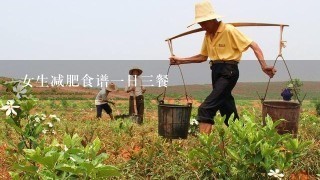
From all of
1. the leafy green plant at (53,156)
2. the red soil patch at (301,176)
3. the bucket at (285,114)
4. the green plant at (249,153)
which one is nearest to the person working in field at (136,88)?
the bucket at (285,114)

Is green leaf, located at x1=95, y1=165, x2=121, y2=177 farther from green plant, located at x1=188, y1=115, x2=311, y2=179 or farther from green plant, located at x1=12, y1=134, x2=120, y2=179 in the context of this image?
green plant, located at x1=188, y1=115, x2=311, y2=179

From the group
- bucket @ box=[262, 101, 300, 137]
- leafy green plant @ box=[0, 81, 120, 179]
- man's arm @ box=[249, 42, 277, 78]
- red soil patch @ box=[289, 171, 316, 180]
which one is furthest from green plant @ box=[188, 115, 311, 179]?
leafy green plant @ box=[0, 81, 120, 179]

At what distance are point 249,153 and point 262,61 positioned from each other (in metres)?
1.61

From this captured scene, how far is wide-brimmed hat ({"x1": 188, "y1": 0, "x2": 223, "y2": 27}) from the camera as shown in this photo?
4879mm

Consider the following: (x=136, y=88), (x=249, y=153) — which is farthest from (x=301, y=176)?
A: (x=136, y=88)

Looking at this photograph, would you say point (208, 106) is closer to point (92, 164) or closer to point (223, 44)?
point (223, 44)

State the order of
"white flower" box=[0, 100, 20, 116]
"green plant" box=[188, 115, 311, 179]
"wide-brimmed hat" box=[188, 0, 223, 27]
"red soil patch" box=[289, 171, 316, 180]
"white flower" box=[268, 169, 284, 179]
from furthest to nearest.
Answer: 1. "wide-brimmed hat" box=[188, 0, 223, 27]
2. "red soil patch" box=[289, 171, 316, 180]
3. "green plant" box=[188, 115, 311, 179]
4. "white flower" box=[268, 169, 284, 179]
5. "white flower" box=[0, 100, 20, 116]

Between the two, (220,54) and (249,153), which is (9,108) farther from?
(220,54)

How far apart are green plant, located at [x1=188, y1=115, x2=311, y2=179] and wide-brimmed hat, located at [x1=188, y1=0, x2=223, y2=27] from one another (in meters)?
1.50

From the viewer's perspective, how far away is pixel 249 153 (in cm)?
349

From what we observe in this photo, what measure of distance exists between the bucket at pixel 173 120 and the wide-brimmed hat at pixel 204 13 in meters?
1.05

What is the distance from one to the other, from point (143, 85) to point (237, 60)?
5.48 m

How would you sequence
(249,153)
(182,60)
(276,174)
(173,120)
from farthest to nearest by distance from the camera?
(182,60), (173,120), (249,153), (276,174)

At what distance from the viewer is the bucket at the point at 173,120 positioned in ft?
17.2
